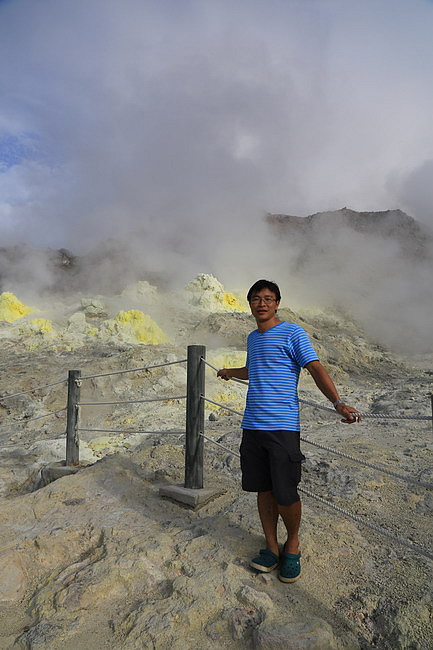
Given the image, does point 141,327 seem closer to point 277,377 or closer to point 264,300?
point 264,300

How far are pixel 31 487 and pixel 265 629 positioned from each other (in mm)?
3712

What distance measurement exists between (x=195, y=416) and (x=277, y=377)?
130cm

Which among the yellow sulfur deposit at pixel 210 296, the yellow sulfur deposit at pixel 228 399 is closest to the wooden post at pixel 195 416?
the yellow sulfur deposit at pixel 228 399

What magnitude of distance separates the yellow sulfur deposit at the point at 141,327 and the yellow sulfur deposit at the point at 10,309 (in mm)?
7376

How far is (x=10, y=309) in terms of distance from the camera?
2234 centimetres

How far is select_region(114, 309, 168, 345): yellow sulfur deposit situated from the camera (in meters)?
17.7

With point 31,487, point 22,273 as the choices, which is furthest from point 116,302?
point 31,487

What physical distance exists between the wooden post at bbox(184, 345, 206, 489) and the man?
1.05 m

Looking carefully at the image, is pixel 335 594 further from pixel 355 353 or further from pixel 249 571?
pixel 355 353

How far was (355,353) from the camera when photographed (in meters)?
18.5

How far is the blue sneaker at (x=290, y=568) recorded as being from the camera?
6.99 feet

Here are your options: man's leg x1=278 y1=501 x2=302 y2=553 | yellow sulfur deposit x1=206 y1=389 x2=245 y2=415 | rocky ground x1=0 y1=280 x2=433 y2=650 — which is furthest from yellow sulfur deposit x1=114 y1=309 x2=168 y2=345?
man's leg x1=278 y1=501 x2=302 y2=553

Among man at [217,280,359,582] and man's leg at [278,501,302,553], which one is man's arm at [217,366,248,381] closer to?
man at [217,280,359,582]

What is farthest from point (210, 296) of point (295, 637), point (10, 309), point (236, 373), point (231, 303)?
point (295, 637)
